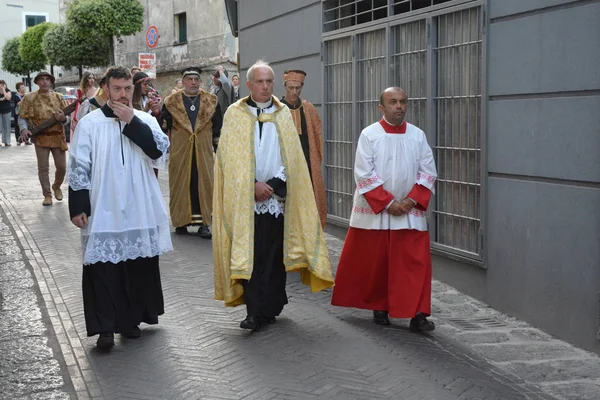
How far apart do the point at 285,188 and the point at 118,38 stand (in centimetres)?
4113

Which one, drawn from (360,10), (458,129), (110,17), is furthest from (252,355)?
(110,17)

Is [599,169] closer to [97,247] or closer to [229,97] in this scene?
[97,247]

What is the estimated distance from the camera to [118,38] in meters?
46.9

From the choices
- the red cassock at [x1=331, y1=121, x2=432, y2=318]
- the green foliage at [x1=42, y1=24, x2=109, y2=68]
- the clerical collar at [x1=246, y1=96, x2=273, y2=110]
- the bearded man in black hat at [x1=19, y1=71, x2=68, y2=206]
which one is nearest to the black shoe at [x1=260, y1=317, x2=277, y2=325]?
the red cassock at [x1=331, y1=121, x2=432, y2=318]

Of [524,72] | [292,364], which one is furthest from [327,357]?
[524,72]

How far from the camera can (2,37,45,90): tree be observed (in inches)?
2646

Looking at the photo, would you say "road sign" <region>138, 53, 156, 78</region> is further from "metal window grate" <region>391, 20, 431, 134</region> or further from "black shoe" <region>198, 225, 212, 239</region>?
"metal window grate" <region>391, 20, 431, 134</region>

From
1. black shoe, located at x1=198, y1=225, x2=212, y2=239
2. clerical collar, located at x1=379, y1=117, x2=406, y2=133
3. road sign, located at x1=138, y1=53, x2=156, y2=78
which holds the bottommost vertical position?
black shoe, located at x1=198, y1=225, x2=212, y2=239

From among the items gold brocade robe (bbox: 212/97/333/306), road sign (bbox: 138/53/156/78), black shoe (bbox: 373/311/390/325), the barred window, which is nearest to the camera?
gold brocade robe (bbox: 212/97/333/306)

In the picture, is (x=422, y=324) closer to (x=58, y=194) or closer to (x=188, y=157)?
(x=188, y=157)

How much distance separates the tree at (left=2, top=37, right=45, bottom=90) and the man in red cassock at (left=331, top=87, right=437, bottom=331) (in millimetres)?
62113

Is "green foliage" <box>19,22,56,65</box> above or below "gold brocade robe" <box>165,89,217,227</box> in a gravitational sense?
above

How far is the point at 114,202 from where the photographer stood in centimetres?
686

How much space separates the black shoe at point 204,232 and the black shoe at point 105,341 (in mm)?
5190
